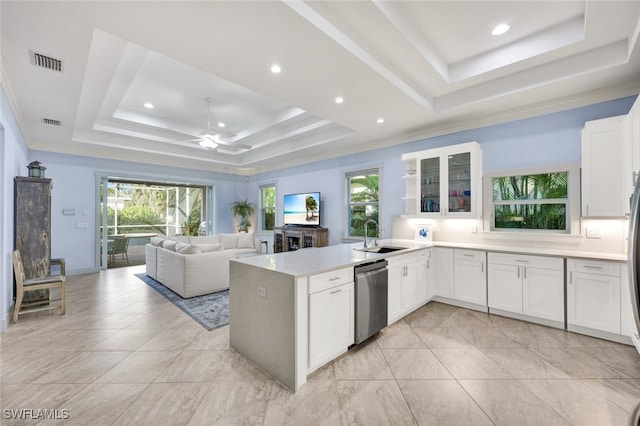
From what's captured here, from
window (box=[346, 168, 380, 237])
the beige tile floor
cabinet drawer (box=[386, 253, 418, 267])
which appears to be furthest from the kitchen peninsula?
window (box=[346, 168, 380, 237])

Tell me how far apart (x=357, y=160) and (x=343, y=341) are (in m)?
4.19

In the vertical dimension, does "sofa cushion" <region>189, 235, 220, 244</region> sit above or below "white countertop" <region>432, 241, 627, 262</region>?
below

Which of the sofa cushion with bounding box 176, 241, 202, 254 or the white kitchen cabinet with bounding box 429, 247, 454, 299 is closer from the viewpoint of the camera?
the white kitchen cabinet with bounding box 429, 247, 454, 299

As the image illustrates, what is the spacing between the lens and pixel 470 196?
3.94 metres

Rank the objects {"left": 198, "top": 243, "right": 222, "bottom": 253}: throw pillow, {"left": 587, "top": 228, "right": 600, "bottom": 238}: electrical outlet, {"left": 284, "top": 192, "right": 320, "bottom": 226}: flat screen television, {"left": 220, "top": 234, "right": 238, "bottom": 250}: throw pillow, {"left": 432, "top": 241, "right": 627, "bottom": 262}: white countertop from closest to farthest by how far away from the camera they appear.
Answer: {"left": 432, "top": 241, "right": 627, "bottom": 262}: white countertop
{"left": 587, "top": 228, "right": 600, "bottom": 238}: electrical outlet
{"left": 198, "top": 243, "right": 222, "bottom": 253}: throw pillow
{"left": 284, "top": 192, "right": 320, "bottom": 226}: flat screen television
{"left": 220, "top": 234, "right": 238, "bottom": 250}: throw pillow

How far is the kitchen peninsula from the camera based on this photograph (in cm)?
206

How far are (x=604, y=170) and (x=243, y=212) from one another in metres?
7.78

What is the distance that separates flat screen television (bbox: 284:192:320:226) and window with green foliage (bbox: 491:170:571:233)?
369 cm

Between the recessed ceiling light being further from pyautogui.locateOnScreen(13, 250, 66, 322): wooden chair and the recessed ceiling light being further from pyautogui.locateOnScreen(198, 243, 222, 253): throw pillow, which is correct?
pyautogui.locateOnScreen(13, 250, 66, 322): wooden chair

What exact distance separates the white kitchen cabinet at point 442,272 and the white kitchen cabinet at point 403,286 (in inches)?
16.4

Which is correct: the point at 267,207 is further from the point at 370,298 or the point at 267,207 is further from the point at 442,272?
the point at 370,298

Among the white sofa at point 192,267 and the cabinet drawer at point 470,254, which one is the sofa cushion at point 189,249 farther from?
the cabinet drawer at point 470,254

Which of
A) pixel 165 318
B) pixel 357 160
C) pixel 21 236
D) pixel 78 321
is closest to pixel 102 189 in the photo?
pixel 21 236

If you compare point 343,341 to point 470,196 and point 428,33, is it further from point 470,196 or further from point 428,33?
point 428,33
